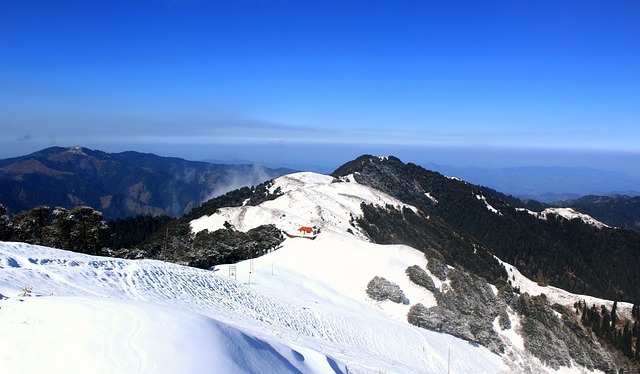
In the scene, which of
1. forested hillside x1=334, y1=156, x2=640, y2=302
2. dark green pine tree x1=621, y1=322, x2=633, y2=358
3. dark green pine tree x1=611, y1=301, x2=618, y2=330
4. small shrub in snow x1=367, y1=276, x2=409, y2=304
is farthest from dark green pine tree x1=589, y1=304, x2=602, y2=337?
forested hillside x1=334, y1=156, x2=640, y2=302

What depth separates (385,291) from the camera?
3741 centimetres

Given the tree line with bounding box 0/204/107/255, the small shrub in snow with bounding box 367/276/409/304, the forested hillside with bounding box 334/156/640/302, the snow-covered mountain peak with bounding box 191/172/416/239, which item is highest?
the tree line with bounding box 0/204/107/255

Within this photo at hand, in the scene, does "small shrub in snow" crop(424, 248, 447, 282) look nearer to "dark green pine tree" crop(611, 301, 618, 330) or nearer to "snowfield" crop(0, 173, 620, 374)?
"snowfield" crop(0, 173, 620, 374)

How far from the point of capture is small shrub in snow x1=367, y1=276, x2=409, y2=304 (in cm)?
3706

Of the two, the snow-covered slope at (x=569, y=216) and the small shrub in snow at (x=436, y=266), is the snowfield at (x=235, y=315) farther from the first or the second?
the snow-covered slope at (x=569, y=216)

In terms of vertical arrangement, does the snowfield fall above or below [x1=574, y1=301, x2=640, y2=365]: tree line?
above

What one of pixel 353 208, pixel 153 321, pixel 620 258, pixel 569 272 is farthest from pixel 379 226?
pixel 620 258

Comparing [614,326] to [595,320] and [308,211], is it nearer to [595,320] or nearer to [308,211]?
[595,320]

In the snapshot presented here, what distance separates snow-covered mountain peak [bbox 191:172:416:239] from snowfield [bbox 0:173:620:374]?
1.65 feet

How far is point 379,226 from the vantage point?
245 ft

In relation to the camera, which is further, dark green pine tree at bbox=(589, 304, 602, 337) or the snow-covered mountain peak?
the snow-covered mountain peak

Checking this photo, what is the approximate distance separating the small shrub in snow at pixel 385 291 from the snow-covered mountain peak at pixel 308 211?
1713 centimetres

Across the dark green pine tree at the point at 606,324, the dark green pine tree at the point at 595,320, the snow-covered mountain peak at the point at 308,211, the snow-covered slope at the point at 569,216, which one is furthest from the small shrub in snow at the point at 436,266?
the snow-covered slope at the point at 569,216

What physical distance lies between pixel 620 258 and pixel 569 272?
24655mm
